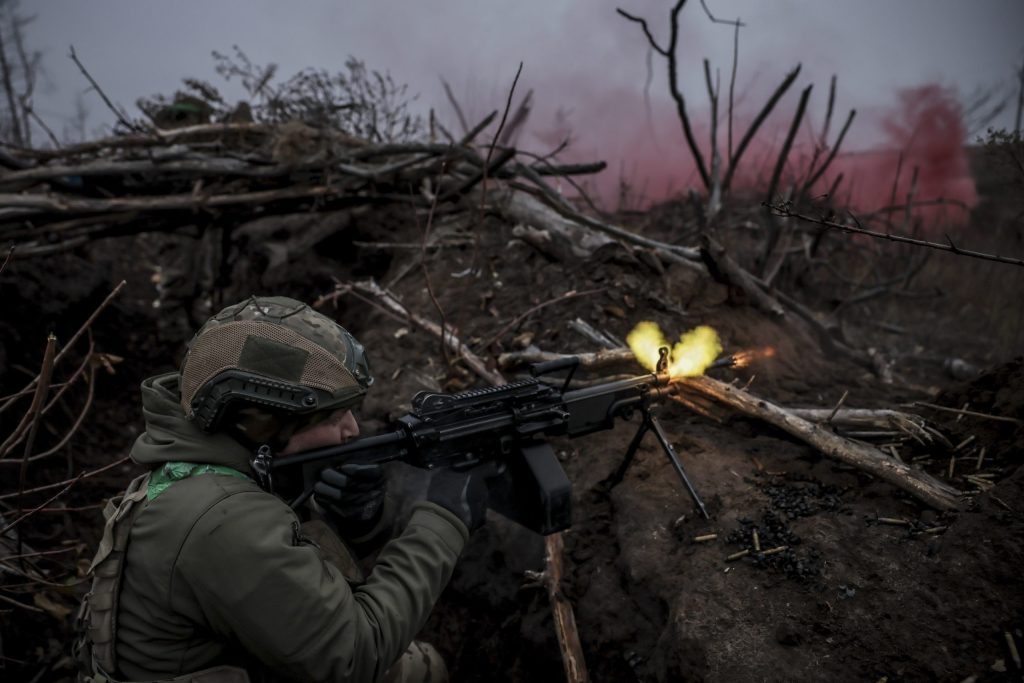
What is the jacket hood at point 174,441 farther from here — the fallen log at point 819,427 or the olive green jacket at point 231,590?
the fallen log at point 819,427

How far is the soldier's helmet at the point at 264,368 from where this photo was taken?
181cm

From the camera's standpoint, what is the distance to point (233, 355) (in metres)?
1.83

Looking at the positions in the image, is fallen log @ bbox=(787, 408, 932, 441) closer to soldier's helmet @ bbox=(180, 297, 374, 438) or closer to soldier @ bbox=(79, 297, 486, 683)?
soldier @ bbox=(79, 297, 486, 683)

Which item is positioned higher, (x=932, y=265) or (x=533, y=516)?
(x=932, y=265)

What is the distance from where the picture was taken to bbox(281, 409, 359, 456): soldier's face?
6.77ft

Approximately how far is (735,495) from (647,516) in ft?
1.46

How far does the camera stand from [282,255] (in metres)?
6.71

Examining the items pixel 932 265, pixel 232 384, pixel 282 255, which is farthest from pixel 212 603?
pixel 932 265

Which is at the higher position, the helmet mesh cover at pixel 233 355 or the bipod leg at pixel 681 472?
the helmet mesh cover at pixel 233 355

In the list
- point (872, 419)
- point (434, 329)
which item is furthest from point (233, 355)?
point (872, 419)

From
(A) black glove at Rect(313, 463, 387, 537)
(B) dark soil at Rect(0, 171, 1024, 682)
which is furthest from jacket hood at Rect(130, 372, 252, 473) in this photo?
(B) dark soil at Rect(0, 171, 1024, 682)

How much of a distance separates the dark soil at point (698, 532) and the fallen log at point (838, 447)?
86mm

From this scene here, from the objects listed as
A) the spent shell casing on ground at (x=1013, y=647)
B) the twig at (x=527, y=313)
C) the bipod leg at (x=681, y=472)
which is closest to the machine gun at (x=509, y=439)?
the bipod leg at (x=681, y=472)

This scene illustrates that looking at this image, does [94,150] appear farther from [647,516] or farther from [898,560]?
[898,560]
